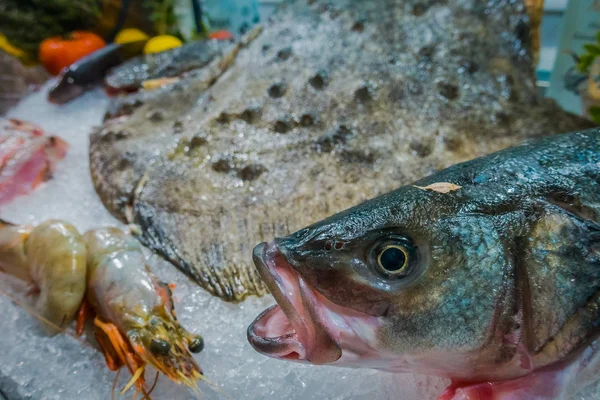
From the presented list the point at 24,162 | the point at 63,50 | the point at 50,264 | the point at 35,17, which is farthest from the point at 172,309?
the point at 35,17

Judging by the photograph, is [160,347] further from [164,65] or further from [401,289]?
[164,65]

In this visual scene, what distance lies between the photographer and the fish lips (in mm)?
744

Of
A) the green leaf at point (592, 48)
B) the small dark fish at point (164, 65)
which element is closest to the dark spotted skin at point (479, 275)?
the green leaf at point (592, 48)

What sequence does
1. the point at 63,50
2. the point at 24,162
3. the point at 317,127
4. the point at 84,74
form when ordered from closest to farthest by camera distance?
1. the point at 317,127
2. the point at 24,162
3. the point at 84,74
4. the point at 63,50

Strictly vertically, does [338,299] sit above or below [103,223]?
above

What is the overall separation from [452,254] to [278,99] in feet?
3.69

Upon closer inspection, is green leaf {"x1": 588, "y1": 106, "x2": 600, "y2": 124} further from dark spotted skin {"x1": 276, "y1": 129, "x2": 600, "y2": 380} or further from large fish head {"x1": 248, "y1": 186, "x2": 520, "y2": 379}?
large fish head {"x1": 248, "y1": 186, "x2": 520, "y2": 379}

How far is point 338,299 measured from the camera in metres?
0.73

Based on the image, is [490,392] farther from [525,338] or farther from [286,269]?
[286,269]

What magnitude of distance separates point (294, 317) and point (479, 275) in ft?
0.98

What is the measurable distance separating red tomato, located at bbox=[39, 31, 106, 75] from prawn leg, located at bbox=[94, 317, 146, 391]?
2.80 metres

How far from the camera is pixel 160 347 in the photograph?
1081mm

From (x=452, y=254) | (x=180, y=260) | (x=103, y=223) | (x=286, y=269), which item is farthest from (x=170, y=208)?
(x=452, y=254)

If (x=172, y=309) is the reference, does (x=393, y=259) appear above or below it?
above
